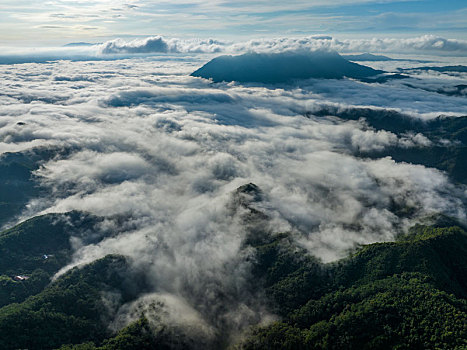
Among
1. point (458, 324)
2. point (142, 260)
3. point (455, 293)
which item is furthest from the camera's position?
point (142, 260)

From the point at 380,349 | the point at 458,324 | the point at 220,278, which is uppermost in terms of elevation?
the point at 458,324

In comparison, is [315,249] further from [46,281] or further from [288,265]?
[46,281]

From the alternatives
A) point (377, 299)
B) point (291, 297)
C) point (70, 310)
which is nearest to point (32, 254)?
point (70, 310)

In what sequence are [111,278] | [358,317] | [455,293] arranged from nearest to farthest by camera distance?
→ [358,317] < [455,293] < [111,278]

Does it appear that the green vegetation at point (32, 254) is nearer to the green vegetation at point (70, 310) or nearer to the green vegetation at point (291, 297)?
the green vegetation at point (291, 297)

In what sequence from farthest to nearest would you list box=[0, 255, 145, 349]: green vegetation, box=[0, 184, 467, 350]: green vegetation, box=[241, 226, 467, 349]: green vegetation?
1. box=[0, 255, 145, 349]: green vegetation
2. box=[0, 184, 467, 350]: green vegetation
3. box=[241, 226, 467, 349]: green vegetation

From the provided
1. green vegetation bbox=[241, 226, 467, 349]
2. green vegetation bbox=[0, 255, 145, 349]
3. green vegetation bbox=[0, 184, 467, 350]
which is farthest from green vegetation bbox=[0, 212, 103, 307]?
green vegetation bbox=[241, 226, 467, 349]

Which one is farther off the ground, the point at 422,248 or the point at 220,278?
the point at 422,248

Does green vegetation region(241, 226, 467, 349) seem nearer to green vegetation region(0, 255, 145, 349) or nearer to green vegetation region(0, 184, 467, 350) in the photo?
green vegetation region(0, 184, 467, 350)

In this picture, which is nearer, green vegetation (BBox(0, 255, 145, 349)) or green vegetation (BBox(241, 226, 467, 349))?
green vegetation (BBox(241, 226, 467, 349))

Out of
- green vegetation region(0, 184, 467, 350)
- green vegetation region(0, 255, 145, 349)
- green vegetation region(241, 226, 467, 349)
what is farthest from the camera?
green vegetation region(0, 255, 145, 349)

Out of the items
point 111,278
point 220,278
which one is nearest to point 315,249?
point 220,278
